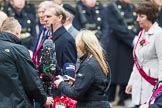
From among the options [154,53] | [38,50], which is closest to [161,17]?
[154,53]

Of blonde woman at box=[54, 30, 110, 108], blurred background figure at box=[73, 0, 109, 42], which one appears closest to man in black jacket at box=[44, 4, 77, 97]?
blonde woman at box=[54, 30, 110, 108]

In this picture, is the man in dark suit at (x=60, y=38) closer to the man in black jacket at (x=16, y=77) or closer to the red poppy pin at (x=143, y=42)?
the red poppy pin at (x=143, y=42)

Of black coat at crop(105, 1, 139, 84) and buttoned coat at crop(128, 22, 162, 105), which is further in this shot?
black coat at crop(105, 1, 139, 84)

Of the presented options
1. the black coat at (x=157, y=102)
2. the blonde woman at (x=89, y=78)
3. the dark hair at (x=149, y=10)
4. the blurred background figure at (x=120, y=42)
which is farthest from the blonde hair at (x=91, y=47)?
the blurred background figure at (x=120, y=42)

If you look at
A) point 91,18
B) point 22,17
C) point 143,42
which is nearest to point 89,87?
point 143,42

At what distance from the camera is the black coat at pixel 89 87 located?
6617mm

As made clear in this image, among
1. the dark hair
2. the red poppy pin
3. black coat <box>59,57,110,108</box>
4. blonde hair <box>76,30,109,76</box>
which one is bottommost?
black coat <box>59,57,110,108</box>

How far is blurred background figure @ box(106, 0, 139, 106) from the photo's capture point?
12031mm

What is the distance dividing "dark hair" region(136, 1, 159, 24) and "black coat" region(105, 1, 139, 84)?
14.2ft

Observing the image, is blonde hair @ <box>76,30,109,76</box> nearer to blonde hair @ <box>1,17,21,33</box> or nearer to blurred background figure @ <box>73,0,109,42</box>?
blonde hair @ <box>1,17,21,33</box>

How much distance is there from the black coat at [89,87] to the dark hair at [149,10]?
120 cm

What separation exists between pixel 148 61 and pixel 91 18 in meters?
4.57

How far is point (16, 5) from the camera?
443 inches

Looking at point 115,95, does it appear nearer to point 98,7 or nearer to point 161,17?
point 98,7
